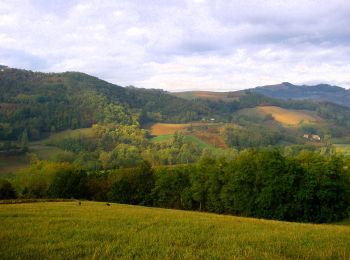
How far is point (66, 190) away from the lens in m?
96.1

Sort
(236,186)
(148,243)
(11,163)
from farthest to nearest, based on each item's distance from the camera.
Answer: (11,163) < (236,186) < (148,243)

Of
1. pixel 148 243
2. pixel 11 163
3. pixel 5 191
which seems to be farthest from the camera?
pixel 11 163

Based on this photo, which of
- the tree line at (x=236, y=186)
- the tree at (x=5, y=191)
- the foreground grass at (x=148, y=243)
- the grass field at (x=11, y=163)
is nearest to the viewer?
the foreground grass at (x=148, y=243)

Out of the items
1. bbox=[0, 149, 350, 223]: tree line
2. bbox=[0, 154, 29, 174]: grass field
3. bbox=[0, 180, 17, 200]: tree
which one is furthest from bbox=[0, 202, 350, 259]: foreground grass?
bbox=[0, 154, 29, 174]: grass field

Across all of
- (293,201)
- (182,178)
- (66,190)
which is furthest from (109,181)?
(293,201)

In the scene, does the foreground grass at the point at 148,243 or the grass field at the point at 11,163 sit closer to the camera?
the foreground grass at the point at 148,243

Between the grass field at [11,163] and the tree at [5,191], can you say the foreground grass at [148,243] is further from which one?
the grass field at [11,163]

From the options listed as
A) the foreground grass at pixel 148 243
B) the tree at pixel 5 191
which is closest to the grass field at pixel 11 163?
the tree at pixel 5 191

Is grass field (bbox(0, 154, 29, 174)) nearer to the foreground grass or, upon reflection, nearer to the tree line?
the tree line

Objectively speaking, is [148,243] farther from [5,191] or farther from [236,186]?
[5,191]

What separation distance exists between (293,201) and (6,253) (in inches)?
2632

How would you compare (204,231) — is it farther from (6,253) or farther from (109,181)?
(109,181)

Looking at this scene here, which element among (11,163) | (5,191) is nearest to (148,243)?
(5,191)

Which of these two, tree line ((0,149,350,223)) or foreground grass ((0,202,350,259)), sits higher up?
foreground grass ((0,202,350,259))
